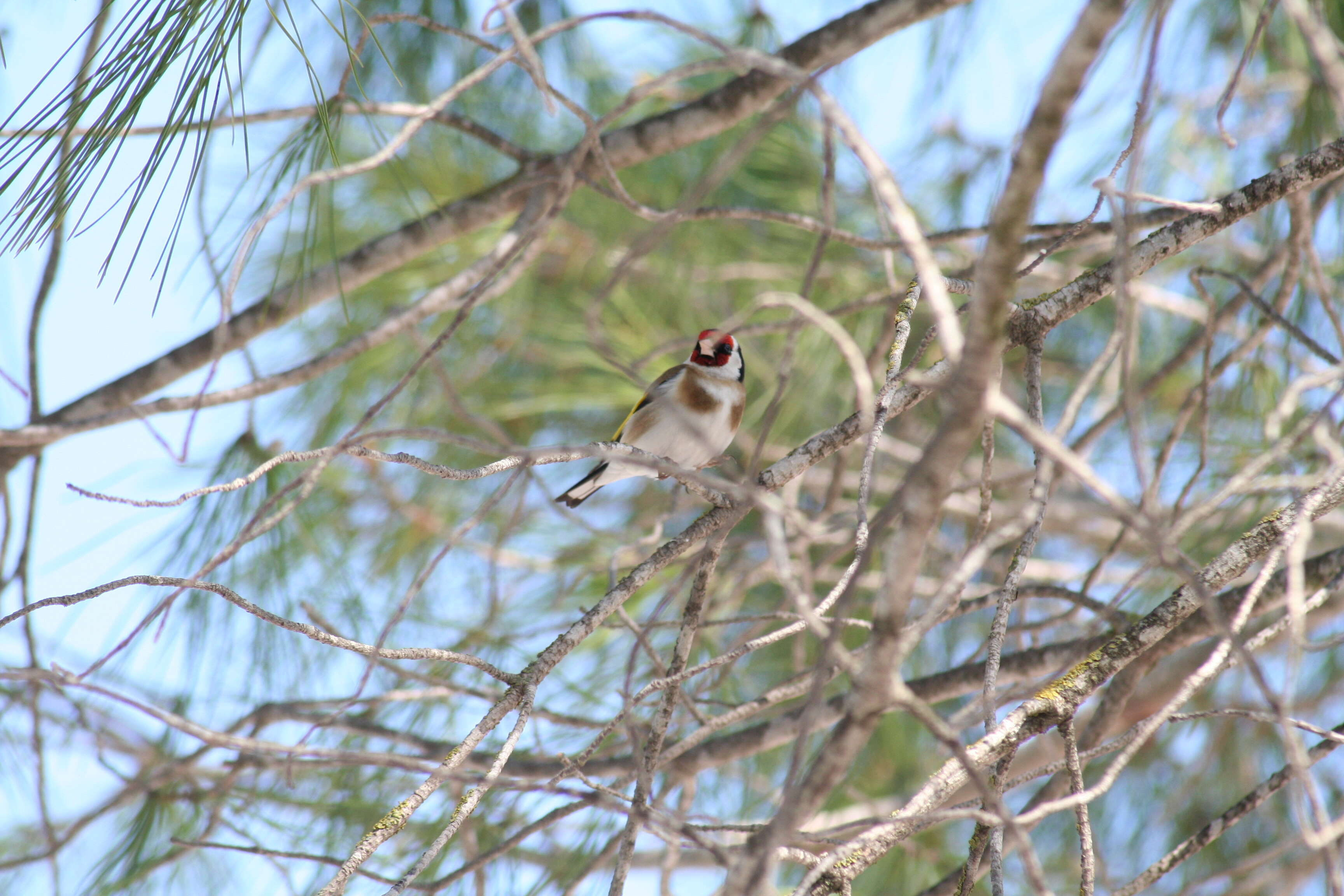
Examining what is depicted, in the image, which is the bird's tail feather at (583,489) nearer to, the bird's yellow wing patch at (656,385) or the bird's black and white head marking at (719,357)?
the bird's yellow wing patch at (656,385)

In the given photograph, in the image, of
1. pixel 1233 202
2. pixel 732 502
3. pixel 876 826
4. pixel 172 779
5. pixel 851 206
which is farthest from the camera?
pixel 851 206

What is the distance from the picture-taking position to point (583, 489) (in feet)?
10.1

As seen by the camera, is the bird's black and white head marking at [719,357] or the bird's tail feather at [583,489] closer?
the bird's tail feather at [583,489]

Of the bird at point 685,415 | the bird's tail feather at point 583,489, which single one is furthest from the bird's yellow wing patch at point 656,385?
the bird's tail feather at point 583,489

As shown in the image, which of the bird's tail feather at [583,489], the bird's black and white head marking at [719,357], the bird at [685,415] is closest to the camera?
the bird at [685,415]

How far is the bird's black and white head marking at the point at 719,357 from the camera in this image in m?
3.15

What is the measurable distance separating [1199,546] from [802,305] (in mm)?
1973

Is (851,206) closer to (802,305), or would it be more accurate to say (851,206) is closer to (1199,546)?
(1199,546)

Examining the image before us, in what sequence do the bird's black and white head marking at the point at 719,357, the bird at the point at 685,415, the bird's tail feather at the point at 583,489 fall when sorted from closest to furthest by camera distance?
the bird at the point at 685,415 → the bird's tail feather at the point at 583,489 → the bird's black and white head marking at the point at 719,357

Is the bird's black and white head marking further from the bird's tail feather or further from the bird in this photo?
the bird's tail feather

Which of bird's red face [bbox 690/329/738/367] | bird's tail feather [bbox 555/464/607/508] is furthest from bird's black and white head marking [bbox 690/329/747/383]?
bird's tail feather [bbox 555/464/607/508]

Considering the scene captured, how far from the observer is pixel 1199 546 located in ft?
7.60

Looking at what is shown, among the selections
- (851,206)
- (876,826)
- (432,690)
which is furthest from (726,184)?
(876,826)

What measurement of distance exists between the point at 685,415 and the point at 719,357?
601 millimetres
